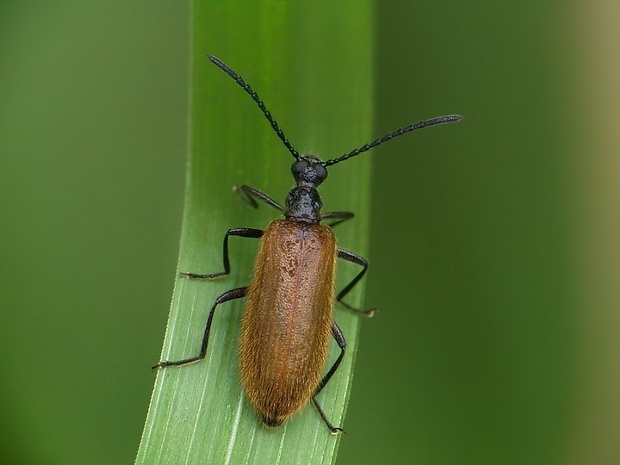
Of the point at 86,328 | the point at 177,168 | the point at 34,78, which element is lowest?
the point at 86,328

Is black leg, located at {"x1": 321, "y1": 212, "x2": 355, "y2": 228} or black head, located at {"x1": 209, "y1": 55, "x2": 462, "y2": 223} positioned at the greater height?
black head, located at {"x1": 209, "y1": 55, "x2": 462, "y2": 223}

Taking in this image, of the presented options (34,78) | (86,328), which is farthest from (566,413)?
(34,78)

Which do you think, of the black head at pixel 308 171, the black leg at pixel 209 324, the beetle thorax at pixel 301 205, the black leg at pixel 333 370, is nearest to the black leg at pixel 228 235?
the black leg at pixel 209 324

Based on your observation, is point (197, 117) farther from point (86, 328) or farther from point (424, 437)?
point (424, 437)

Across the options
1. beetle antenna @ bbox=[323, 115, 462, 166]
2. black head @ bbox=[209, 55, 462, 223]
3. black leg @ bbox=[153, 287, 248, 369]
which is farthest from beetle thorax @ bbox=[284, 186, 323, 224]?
black leg @ bbox=[153, 287, 248, 369]

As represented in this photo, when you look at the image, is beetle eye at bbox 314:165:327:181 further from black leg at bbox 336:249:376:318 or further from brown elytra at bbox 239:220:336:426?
black leg at bbox 336:249:376:318

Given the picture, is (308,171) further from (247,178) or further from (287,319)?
(287,319)

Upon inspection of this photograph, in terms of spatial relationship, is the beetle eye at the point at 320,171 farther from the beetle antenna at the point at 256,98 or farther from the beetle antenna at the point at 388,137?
the beetle antenna at the point at 256,98
